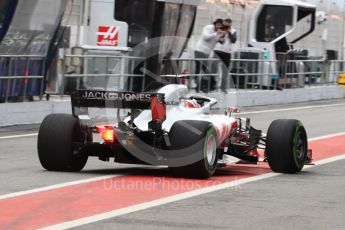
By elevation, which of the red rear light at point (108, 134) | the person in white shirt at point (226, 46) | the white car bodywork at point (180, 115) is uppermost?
the person in white shirt at point (226, 46)

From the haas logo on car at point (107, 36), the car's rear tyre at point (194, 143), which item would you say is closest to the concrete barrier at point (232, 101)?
the haas logo on car at point (107, 36)

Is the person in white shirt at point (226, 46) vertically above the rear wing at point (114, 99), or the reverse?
the person in white shirt at point (226, 46)

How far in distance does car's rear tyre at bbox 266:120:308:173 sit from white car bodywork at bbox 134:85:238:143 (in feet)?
1.75

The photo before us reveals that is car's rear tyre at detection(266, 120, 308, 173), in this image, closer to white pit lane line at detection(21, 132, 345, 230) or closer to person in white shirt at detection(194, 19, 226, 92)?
white pit lane line at detection(21, 132, 345, 230)

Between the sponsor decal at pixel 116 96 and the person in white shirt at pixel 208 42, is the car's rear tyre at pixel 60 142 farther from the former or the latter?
the person in white shirt at pixel 208 42

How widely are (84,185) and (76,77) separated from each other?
448 inches

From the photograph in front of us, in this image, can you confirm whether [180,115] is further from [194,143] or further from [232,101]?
[232,101]

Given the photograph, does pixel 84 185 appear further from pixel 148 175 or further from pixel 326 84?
pixel 326 84

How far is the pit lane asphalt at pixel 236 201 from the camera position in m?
9.09

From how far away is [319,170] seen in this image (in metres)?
13.9

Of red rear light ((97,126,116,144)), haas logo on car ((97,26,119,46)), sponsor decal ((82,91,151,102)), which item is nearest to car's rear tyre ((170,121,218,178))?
sponsor decal ((82,91,151,102))

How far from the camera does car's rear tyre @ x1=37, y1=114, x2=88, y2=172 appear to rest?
1216 centimetres

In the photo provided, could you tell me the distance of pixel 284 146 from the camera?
12.9 m

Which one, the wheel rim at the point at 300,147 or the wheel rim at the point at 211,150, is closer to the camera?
the wheel rim at the point at 211,150
